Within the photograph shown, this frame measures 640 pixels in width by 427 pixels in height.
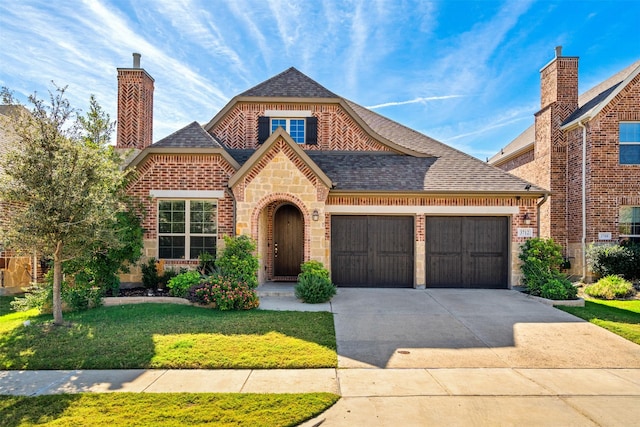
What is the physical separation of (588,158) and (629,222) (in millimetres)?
2915

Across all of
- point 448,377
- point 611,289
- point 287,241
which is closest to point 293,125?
point 287,241

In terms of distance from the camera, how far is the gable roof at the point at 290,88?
14.7 m

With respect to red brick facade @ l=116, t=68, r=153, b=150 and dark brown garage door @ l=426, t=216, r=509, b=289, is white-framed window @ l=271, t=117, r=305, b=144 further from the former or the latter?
dark brown garage door @ l=426, t=216, r=509, b=289

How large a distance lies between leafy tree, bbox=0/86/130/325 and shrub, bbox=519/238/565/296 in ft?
38.7

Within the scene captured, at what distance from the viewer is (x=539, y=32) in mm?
14680

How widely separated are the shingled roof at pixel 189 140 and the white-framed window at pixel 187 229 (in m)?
1.88

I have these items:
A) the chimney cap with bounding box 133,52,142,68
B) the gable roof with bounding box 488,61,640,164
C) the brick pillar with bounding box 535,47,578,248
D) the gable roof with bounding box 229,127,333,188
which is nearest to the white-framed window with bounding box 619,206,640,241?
the brick pillar with bounding box 535,47,578,248

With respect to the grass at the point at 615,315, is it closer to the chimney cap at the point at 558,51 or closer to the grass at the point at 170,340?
the grass at the point at 170,340

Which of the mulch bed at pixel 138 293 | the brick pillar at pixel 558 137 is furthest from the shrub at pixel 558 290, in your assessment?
the mulch bed at pixel 138 293

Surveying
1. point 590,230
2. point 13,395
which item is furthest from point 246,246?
point 590,230

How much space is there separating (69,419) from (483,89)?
66.5 ft

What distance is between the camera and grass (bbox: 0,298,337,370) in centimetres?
604

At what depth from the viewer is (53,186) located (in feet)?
23.8

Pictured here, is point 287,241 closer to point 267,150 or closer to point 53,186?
point 267,150
